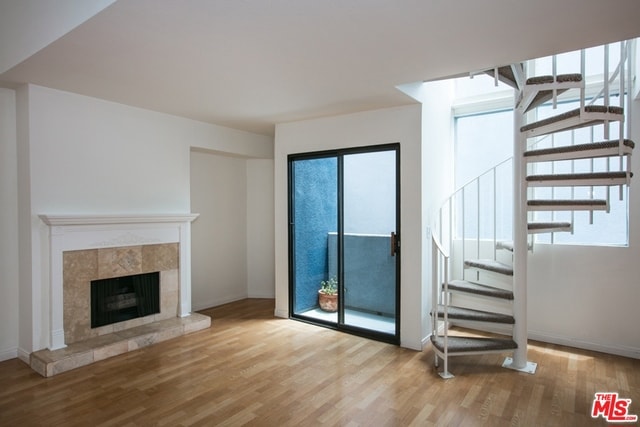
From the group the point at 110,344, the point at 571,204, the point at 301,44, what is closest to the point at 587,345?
the point at 571,204

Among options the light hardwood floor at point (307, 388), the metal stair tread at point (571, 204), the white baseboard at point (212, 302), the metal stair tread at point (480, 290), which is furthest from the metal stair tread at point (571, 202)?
the white baseboard at point (212, 302)

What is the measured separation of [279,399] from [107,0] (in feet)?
8.78

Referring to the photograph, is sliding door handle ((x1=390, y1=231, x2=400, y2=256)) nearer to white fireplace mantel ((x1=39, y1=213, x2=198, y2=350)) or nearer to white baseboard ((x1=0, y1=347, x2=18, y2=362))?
white fireplace mantel ((x1=39, y1=213, x2=198, y2=350))

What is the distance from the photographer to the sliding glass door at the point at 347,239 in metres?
3.92

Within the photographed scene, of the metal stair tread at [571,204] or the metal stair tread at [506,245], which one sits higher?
the metal stair tread at [571,204]

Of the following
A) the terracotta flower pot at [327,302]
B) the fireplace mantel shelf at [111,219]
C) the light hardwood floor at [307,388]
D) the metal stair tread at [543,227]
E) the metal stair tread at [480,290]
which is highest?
the fireplace mantel shelf at [111,219]

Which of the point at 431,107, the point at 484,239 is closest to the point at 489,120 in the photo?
the point at 431,107

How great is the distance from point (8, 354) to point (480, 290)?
4.33m

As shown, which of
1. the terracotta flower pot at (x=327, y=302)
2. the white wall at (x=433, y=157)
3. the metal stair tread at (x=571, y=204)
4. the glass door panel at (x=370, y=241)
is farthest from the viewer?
the terracotta flower pot at (x=327, y=302)

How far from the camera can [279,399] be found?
2693 mm

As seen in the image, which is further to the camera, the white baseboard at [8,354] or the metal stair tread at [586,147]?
the white baseboard at [8,354]

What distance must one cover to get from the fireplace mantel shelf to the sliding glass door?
4.44ft

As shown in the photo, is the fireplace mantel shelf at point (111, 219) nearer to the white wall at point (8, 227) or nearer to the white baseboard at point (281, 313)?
the white wall at point (8, 227)

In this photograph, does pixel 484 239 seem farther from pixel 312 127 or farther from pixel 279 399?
A: pixel 279 399
